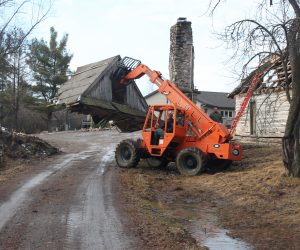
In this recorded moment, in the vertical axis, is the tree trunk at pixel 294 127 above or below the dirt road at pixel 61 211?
above

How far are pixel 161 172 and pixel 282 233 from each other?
885 cm

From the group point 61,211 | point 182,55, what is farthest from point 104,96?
point 61,211

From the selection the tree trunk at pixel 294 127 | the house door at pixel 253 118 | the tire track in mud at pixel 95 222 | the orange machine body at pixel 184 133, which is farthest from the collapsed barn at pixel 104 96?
the tree trunk at pixel 294 127

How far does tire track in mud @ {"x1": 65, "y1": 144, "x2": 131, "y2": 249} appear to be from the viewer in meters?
7.41

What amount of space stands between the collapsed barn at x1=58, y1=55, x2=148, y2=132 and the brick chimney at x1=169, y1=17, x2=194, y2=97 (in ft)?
7.43

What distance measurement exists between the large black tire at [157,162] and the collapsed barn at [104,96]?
2.59 metres

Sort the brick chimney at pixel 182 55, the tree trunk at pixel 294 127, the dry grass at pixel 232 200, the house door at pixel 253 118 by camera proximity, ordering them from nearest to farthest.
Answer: the dry grass at pixel 232 200 → the tree trunk at pixel 294 127 → the brick chimney at pixel 182 55 → the house door at pixel 253 118

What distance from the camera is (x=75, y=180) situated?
14.4 metres

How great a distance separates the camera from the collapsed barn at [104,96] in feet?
58.4

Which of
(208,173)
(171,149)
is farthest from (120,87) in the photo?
(208,173)

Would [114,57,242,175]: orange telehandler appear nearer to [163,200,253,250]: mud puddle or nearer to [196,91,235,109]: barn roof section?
[163,200,253,250]: mud puddle

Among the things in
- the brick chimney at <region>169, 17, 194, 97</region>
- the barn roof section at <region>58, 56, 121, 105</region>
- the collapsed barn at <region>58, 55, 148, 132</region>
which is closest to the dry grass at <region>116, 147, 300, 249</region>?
the collapsed barn at <region>58, 55, 148, 132</region>

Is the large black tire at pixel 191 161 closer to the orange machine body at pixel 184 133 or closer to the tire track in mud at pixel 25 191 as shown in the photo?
the orange machine body at pixel 184 133

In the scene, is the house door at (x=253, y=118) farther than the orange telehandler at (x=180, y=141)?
Yes
